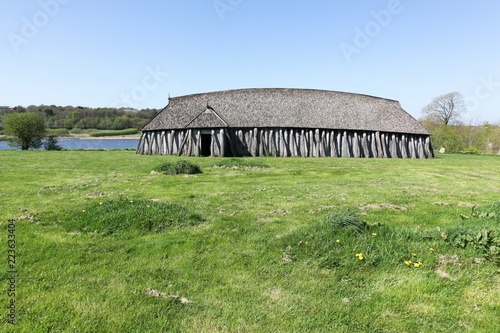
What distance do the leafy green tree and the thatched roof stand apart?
22.3 meters

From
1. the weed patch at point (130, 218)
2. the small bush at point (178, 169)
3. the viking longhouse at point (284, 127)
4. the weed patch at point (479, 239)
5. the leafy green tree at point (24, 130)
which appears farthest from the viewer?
the leafy green tree at point (24, 130)

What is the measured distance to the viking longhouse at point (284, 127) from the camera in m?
32.0

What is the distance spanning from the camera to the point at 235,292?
152 inches

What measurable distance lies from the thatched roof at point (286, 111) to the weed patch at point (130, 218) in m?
24.4

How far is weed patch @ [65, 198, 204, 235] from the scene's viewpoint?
6164 millimetres

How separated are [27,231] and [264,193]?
674cm

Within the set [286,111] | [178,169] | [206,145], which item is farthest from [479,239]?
[286,111]

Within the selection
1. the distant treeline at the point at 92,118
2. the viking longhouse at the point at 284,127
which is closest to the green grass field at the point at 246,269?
the viking longhouse at the point at 284,127

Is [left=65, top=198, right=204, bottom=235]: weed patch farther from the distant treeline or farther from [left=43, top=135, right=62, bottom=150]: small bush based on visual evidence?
the distant treeline

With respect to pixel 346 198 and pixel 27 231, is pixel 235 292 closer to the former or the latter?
pixel 27 231

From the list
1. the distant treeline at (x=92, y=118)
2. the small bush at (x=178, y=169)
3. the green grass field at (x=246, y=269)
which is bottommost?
the green grass field at (x=246, y=269)

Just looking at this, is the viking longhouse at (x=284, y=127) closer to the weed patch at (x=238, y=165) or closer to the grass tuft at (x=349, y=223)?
the weed patch at (x=238, y=165)

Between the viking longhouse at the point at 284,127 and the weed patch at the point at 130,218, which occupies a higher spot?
the viking longhouse at the point at 284,127

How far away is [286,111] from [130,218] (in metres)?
29.9
